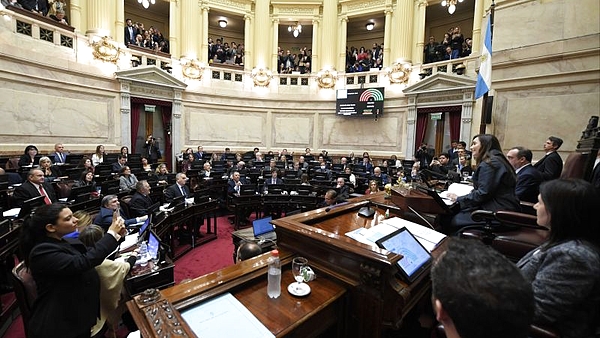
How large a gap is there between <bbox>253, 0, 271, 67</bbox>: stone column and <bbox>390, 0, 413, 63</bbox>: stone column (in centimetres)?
640

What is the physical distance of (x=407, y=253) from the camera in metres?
1.82

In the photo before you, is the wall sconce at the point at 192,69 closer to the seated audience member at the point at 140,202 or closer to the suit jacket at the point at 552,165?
the seated audience member at the point at 140,202

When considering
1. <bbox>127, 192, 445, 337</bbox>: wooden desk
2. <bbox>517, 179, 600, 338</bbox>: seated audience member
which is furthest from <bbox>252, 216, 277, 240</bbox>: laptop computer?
<bbox>517, 179, 600, 338</bbox>: seated audience member

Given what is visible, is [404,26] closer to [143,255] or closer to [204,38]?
[204,38]

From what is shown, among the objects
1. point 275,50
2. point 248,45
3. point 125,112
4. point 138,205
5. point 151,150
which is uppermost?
point 248,45

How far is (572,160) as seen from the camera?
3.60 meters

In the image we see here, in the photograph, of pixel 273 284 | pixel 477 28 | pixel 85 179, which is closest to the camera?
pixel 273 284

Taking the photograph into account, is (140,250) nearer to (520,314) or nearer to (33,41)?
(520,314)

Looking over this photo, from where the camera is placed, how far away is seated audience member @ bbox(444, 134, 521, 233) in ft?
8.81

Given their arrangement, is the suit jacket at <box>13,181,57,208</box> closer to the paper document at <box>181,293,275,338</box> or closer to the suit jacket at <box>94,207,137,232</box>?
the suit jacket at <box>94,207,137,232</box>

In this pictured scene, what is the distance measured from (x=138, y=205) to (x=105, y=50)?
8.57 meters

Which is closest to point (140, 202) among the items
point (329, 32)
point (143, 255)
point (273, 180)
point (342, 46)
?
point (143, 255)

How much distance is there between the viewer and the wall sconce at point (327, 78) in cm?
1407

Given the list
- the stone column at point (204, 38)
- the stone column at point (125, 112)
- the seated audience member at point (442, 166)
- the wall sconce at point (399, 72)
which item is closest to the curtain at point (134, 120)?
the stone column at point (125, 112)
